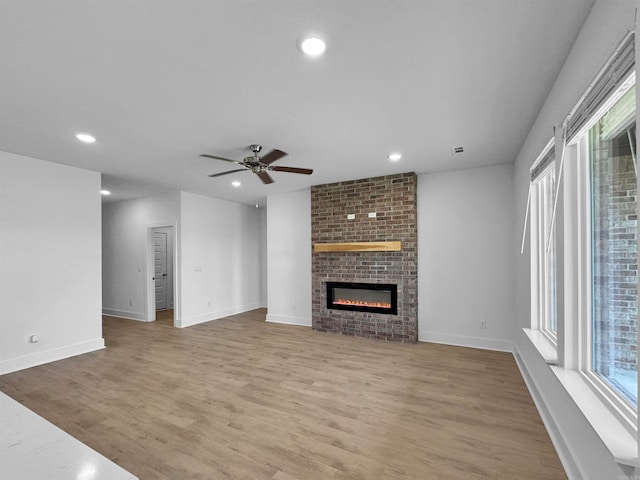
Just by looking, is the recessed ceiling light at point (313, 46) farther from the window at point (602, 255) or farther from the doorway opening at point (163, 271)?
the doorway opening at point (163, 271)

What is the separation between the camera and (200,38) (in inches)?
66.0

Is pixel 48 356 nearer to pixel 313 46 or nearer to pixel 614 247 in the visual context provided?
pixel 313 46

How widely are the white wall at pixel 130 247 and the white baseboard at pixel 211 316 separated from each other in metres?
1.03

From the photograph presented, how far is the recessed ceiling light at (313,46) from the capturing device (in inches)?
66.6

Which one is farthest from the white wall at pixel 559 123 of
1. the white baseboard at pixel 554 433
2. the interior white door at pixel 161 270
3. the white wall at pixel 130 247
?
the interior white door at pixel 161 270

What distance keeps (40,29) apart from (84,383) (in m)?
3.27

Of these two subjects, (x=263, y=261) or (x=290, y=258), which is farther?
(x=263, y=261)

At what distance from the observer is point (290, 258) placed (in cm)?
587

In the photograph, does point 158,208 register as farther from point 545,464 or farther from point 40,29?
point 545,464

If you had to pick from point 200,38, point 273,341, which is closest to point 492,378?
point 273,341

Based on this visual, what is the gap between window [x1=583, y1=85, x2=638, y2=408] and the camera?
1.43 m

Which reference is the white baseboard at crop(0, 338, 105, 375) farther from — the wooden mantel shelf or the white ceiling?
the wooden mantel shelf

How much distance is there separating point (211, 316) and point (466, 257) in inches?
196

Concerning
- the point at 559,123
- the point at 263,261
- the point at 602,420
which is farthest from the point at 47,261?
the point at 559,123
